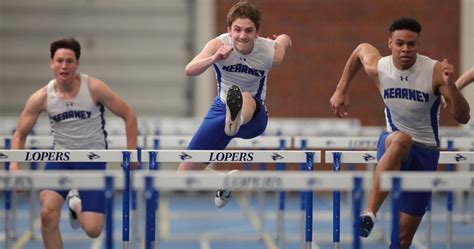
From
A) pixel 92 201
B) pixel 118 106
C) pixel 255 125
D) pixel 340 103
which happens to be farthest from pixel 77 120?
pixel 340 103

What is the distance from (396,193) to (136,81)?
12262 millimetres

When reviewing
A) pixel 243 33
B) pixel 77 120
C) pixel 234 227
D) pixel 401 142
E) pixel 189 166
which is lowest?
pixel 234 227

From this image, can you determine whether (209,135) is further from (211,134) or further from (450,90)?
(450,90)

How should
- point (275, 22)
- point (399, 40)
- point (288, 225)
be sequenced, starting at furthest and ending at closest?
point (275, 22), point (288, 225), point (399, 40)

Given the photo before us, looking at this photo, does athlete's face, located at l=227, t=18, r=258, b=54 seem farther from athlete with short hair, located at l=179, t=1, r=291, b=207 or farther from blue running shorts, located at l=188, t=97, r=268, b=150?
blue running shorts, located at l=188, t=97, r=268, b=150

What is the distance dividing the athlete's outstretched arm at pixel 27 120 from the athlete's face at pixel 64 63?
0.27 m

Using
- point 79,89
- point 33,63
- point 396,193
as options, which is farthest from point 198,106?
point 396,193

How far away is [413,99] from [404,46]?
0.42m

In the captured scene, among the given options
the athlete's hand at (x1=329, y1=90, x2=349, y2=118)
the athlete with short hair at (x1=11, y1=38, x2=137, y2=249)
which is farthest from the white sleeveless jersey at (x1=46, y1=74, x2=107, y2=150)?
the athlete's hand at (x1=329, y1=90, x2=349, y2=118)

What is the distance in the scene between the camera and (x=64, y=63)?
7.68 meters

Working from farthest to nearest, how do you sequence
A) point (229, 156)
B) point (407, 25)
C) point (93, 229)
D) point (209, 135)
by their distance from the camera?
point (93, 229) < point (209, 135) < point (407, 25) < point (229, 156)

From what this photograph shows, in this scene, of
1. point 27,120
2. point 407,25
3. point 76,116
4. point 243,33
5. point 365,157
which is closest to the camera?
point 407,25

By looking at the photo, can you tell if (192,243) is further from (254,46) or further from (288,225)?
(254,46)

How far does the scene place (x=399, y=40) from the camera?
6.84 meters
